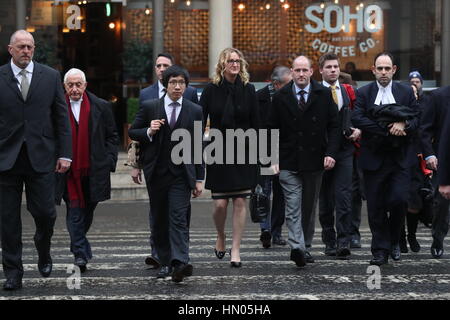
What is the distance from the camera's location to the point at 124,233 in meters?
13.9

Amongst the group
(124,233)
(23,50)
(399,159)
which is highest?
(23,50)

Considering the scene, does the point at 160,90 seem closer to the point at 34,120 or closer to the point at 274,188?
the point at 34,120

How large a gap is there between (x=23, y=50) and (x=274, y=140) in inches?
112

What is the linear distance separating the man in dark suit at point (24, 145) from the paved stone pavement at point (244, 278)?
496 millimetres

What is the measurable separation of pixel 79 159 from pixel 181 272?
6.44 feet

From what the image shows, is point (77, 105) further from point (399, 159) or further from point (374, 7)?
point (374, 7)

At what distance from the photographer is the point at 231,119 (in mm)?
9977

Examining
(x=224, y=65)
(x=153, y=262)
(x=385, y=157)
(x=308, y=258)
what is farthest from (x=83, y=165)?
(x=385, y=157)

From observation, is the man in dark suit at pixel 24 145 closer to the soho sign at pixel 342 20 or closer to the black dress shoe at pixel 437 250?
the black dress shoe at pixel 437 250

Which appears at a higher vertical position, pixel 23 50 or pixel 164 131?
pixel 23 50

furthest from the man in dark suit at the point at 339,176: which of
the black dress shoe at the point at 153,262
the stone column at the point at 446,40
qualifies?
the stone column at the point at 446,40

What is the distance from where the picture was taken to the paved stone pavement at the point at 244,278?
8211 millimetres

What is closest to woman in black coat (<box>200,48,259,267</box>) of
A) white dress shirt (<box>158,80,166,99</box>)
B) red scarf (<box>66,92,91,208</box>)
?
white dress shirt (<box>158,80,166,99</box>)
